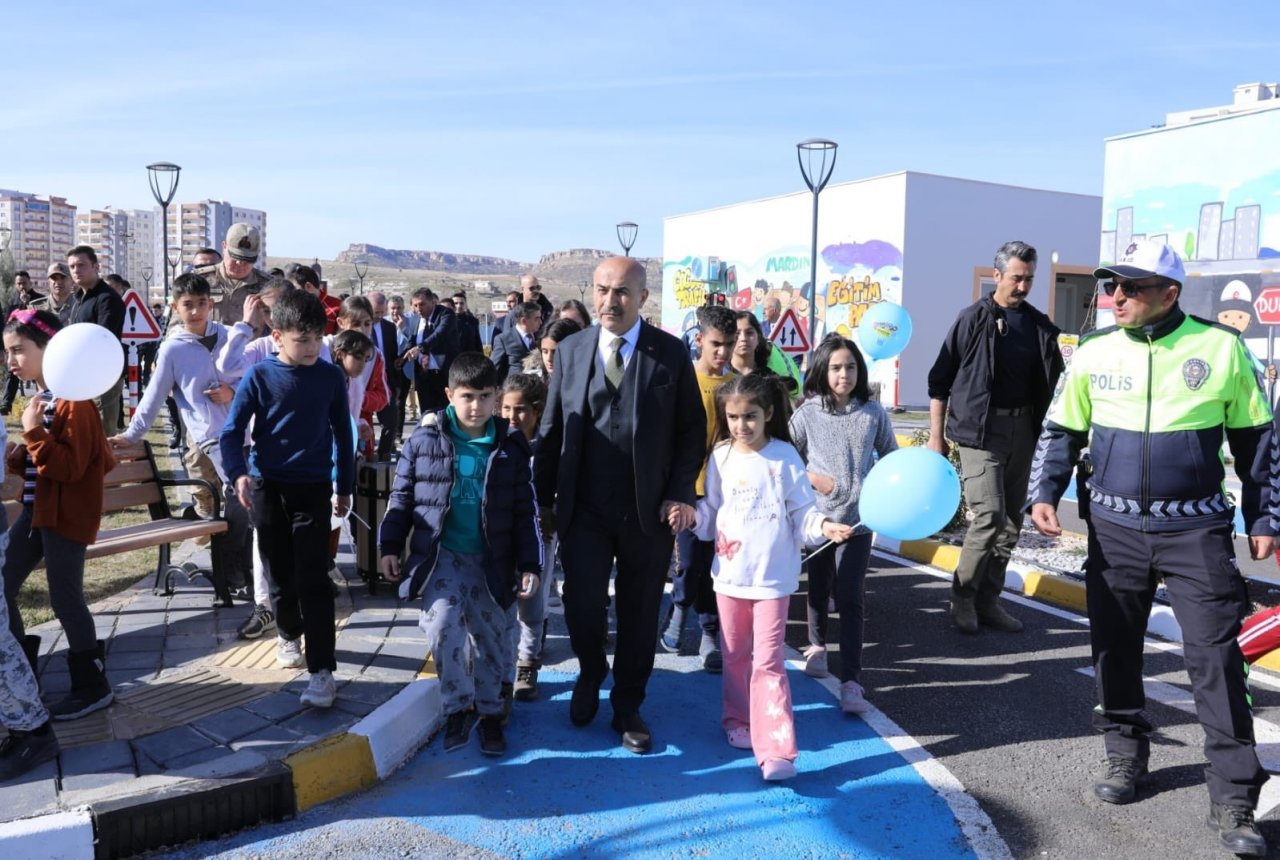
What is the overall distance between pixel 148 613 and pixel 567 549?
291 cm

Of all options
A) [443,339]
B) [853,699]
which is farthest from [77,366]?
[443,339]

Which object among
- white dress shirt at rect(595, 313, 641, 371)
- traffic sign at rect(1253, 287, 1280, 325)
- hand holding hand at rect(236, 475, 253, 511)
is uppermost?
traffic sign at rect(1253, 287, 1280, 325)

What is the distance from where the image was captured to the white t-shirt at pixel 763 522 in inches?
174

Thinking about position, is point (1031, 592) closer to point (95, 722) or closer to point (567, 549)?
point (567, 549)

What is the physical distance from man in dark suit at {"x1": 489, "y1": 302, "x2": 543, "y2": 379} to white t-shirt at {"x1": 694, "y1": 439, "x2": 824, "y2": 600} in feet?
21.1

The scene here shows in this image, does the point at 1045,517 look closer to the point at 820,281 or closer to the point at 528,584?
the point at 528,584

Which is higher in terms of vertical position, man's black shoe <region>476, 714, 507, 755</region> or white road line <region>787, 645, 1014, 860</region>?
man's black shoe <region>476, 714, 507, 755</region>

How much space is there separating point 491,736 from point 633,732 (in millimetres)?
608

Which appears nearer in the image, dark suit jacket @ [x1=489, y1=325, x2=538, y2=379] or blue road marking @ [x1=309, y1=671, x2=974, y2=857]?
blue road marking @ [x1=309, y1=671, x2=974, y2=857]

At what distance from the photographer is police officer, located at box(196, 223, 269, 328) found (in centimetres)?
764

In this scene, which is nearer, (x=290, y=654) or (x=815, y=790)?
(x=815, y=790)

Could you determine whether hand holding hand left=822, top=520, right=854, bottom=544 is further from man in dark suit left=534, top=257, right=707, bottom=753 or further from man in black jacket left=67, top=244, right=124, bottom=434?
man in black jacket left=67, top=244, right=124, bottom=434

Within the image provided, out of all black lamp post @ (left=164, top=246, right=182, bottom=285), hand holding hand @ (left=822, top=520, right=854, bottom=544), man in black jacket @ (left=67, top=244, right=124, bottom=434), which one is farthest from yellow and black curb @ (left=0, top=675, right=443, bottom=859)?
man in black jacket @ (left=67, top=244, right=124, bottom=434)

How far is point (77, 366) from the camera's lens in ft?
14.5
